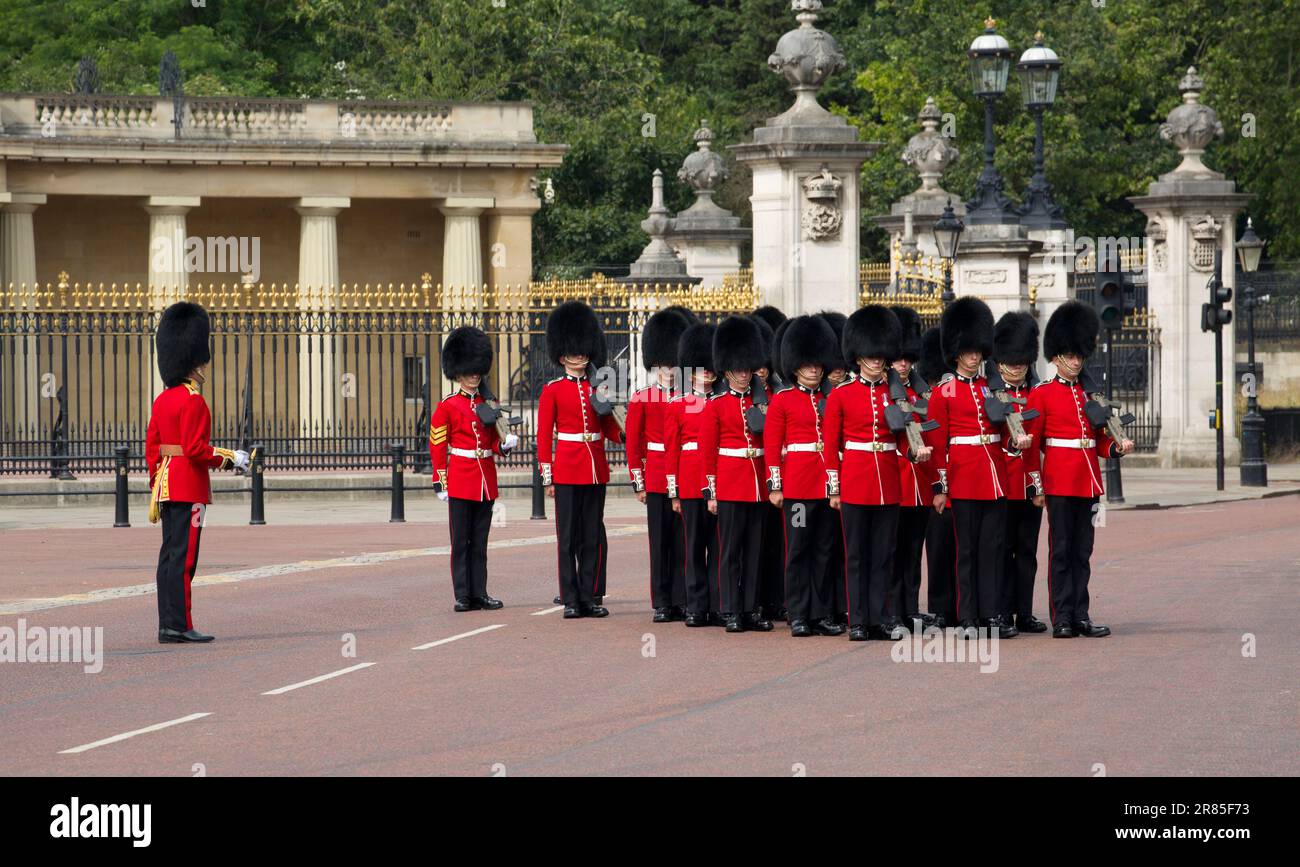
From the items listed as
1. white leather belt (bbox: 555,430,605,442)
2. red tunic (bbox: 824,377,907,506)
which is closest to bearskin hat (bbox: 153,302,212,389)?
white leather belt (bbox: 555,430,605,442)

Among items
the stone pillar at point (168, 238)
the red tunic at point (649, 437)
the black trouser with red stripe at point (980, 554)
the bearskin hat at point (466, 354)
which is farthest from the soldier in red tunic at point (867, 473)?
the stone pillar at point (168, 238)

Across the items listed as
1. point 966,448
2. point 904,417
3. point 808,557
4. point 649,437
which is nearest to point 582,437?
point 649,437

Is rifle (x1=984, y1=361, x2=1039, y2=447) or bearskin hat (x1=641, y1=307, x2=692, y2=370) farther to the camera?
bearskin hat (x1=641, y1=307, x2=692, y2=370)

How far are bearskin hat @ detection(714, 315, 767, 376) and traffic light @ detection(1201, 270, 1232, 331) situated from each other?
16.6m

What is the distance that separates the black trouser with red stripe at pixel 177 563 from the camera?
13.4m

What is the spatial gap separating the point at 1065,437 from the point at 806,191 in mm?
12507

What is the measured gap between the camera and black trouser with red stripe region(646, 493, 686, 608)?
14555mm

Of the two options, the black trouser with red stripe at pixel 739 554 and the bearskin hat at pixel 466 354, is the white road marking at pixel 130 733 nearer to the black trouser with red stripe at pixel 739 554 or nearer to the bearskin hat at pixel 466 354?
the black trouser with red stripe at pixel 739 554

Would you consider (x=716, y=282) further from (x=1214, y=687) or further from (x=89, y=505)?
(x=1214, y=687)

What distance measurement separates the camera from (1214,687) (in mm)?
11523

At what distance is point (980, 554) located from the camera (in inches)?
538

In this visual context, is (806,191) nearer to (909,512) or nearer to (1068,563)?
(909,512)

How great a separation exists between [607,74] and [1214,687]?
4144 cm

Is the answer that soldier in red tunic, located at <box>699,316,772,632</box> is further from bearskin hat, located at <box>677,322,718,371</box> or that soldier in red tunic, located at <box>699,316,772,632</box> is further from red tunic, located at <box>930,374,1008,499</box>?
red tunic, located at <box>930,374,1008,499</box>
